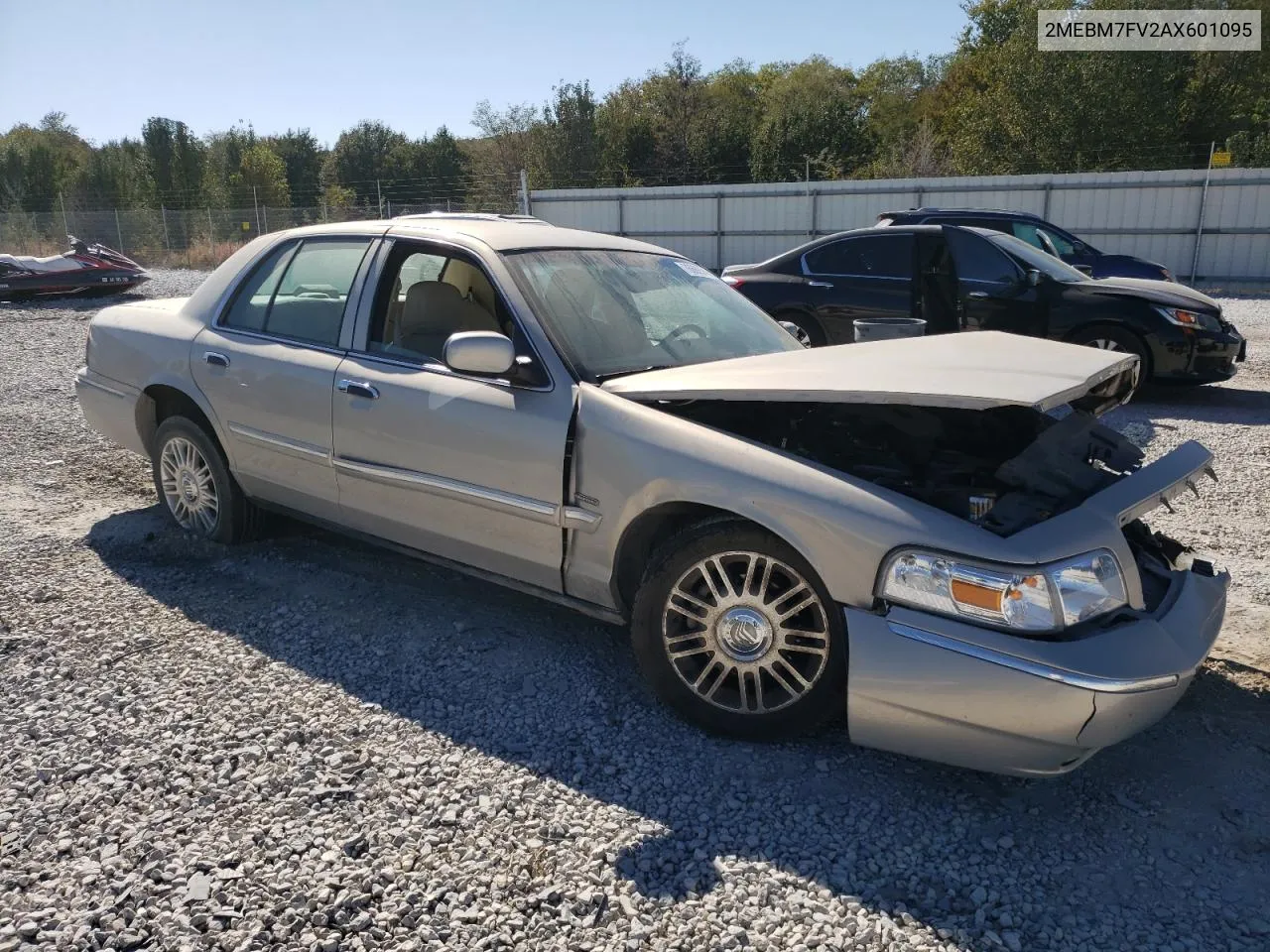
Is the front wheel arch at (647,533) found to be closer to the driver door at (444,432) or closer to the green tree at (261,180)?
the driver door at (444,432)

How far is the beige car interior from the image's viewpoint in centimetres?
403

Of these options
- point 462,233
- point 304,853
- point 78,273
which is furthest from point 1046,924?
point 78,273

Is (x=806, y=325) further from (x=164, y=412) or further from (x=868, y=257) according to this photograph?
(x=164, y=412)

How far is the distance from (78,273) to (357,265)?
16.5 metres

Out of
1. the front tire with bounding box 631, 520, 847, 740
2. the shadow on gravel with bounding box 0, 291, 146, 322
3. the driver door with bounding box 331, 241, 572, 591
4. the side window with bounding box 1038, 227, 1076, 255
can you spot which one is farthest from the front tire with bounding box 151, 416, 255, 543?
the shadow on gravel with bounding box 0, 291, 146, 322

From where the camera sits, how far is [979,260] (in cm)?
895

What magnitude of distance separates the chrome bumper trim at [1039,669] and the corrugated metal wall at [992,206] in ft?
67.7

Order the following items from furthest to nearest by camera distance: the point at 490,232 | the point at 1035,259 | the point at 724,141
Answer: the point at 724,141, the point at 1035,259, the point at 490,232

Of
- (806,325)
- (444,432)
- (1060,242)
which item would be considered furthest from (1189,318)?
(444,432)

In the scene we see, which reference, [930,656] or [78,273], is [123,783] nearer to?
[930,656]

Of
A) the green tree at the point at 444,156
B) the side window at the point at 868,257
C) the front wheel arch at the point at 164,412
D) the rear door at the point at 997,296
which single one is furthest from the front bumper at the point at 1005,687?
the green tree at the point at 444,156

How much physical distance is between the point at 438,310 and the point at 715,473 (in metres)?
1.70

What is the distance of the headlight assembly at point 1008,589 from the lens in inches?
102

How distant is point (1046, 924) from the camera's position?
2.35 metres
